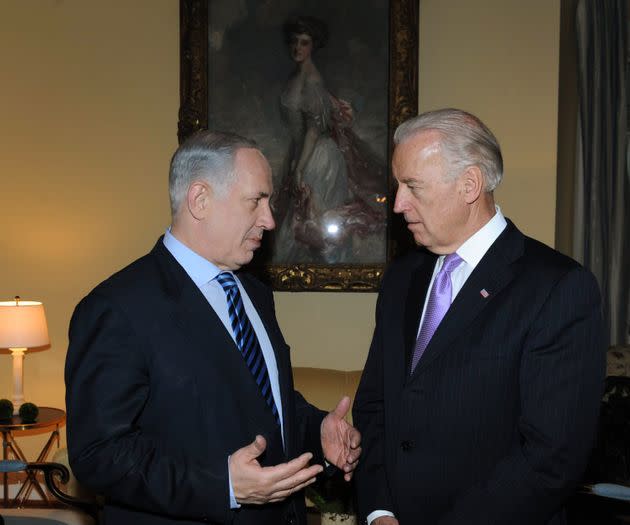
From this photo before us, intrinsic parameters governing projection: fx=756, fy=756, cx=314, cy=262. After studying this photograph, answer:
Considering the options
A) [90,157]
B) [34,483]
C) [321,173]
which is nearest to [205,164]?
[321,173]

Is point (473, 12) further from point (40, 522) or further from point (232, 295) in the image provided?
point (40, 522)

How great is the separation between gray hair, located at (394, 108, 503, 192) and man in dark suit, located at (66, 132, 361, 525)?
534mm

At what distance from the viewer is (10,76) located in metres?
4.96

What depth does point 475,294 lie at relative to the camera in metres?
2.04

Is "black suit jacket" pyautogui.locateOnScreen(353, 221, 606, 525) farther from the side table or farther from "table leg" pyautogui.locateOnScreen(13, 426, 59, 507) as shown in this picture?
"table leg" pyautogui.locateOnScreen(13, 426, 59, 507)

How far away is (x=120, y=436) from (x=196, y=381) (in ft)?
0.77

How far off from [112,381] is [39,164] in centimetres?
352

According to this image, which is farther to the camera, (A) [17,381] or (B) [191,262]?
(A) [17,381]

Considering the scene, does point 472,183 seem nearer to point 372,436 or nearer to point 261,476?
point 372,436

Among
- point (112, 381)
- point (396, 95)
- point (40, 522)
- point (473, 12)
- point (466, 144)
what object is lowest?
point (40, 522)

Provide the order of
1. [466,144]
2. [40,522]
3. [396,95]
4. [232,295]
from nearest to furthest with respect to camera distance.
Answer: [466,144]
[232,295]
[40,522]
[396,95]

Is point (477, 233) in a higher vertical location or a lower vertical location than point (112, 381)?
higher

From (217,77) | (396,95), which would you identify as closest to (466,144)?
(396,95)

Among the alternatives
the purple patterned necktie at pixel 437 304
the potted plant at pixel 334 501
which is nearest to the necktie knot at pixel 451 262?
the purple patterned necktie at pixel 437 304
